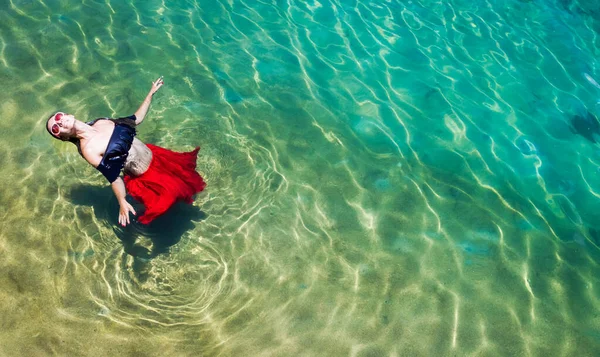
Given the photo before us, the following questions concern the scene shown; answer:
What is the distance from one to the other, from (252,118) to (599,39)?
7.74 m

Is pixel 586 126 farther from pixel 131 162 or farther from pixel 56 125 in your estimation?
pixel 56 125

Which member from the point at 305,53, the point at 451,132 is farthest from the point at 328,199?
the point at 305,53

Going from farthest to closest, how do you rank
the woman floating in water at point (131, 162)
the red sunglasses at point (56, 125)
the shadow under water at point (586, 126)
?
the shadow under water at point (586, 126) → the woman floating in water at point (131, 162) → the red sunglasses at point (56, 125)

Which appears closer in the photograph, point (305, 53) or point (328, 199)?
point (328, 199)

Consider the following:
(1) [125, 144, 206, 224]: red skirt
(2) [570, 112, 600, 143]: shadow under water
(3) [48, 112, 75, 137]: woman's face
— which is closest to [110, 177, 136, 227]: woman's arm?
(1) [125, 144, 206, 224]: red skirt

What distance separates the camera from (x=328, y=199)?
546cm

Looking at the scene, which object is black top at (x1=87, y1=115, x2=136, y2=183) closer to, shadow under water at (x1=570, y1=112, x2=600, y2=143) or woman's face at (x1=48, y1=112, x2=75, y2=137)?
woman's face at (x1=48, y1=112, x2=75, y2=137)

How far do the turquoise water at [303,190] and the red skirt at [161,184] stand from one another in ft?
1.48

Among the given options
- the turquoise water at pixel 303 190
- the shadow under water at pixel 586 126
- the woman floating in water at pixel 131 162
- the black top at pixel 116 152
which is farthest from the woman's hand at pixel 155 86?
the shadow under water at pixel 586 126

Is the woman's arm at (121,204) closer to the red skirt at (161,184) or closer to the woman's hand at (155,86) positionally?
the red skirt at (161,184)

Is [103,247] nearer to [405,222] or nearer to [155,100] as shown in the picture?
[155,100]

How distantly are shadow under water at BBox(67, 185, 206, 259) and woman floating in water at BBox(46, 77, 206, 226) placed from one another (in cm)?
32

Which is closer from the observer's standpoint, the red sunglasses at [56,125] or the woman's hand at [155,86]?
the red sunglasses at [56,125]

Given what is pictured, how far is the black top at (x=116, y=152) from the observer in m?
4.07
